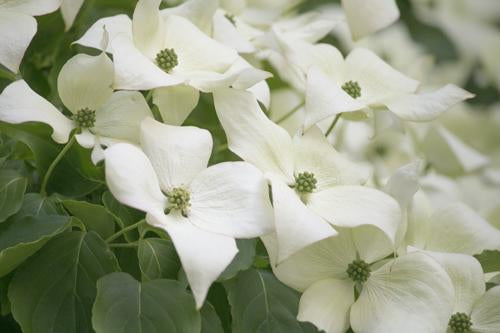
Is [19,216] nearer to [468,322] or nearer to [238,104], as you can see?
[238,104]

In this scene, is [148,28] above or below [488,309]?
above

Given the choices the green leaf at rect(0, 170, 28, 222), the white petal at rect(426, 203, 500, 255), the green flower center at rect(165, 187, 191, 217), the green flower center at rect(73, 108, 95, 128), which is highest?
the green flower center at rect(73, 108, 95, 128)

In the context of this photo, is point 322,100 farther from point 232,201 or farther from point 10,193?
point 10,193

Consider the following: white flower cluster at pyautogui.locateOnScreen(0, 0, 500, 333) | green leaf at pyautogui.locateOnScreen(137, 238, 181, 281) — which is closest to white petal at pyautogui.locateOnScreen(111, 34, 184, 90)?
white flower cluster at pyautogui.locateOnScreen(0, 0, 500, 333)

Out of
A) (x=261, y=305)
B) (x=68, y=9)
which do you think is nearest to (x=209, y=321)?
(x=261, y=305)

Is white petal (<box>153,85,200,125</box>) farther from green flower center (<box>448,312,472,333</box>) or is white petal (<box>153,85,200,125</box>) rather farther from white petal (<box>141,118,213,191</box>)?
green flower center (<box>448,312,472,333</box>)
